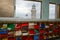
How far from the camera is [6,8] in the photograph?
10.3ft

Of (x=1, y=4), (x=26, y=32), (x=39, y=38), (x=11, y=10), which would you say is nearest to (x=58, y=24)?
(x=39, y=38)

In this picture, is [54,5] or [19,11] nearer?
[19,11]

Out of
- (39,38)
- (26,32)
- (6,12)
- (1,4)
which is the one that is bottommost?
(39,38)

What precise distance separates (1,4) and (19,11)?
0.59 meters

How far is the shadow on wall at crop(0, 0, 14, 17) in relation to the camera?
3.12 m

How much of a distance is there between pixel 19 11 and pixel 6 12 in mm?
459

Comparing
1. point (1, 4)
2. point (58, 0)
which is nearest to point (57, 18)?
point (58, 0)

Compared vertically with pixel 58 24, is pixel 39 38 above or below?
below

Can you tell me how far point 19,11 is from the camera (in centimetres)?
348

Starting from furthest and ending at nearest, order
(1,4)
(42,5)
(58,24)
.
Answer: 1. (58,24)
2. (42,5)
3. (1,4)

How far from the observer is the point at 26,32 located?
3.29 meters

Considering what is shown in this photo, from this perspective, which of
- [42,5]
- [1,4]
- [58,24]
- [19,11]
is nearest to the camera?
[1,4]

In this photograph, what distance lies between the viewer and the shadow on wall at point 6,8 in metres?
3.12

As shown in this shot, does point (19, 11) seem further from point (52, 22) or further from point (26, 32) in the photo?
point (52, 22)
